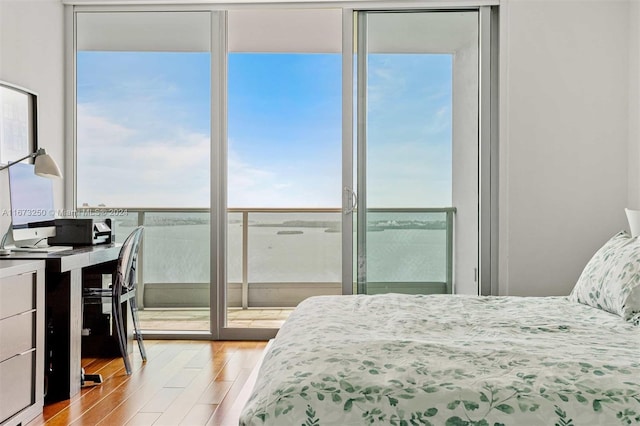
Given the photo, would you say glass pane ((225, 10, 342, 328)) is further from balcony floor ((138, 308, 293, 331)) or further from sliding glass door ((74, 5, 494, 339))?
balcony floor ((138, 308, 293, 331))

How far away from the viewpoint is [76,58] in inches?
181

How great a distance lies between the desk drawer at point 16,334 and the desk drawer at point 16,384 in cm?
3

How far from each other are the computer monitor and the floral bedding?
1.94 meters

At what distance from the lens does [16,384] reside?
2695 millimetres

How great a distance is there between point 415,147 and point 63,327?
258 cm

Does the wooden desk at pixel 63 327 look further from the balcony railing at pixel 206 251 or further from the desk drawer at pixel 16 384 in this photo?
the balcony railing at pixel 206 251

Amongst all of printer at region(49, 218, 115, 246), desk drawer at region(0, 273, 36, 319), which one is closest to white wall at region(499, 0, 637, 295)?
printer at region(49, 218, 115, 246)

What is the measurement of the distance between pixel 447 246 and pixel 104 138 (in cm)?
270

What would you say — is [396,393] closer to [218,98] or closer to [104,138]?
[218,98]

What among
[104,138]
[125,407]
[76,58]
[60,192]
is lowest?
[125,407]

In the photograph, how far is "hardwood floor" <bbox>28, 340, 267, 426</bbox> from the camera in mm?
2846

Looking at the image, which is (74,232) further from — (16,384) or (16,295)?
(16,384)

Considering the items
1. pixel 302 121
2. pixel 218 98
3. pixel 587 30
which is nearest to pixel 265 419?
pixel 218 98

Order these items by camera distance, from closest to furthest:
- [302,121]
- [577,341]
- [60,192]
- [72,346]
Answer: [577,341], [72,346], [60,192], [302,121]
